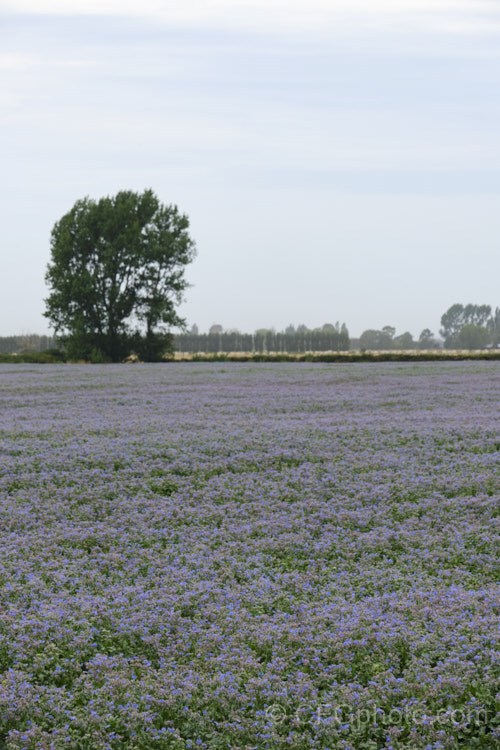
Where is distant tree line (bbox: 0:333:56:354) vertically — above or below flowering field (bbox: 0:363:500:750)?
above

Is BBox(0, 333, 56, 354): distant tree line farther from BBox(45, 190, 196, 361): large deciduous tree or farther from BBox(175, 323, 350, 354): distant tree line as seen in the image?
BBox(45, 190, 196, 361): large deciduous tree

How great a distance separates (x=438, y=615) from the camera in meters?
5.92

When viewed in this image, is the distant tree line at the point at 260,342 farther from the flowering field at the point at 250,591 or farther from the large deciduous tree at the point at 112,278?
the flowering field at the point at 250,591

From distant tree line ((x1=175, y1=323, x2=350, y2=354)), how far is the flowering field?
4314 inches

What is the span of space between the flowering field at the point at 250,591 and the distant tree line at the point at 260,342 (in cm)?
10958

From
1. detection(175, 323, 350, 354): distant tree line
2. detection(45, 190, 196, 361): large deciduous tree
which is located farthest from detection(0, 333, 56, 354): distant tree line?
detection(45, 190, 196, 361): large deciduous tree

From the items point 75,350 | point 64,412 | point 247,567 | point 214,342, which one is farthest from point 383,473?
point 214,342

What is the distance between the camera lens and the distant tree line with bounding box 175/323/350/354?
4884 inches

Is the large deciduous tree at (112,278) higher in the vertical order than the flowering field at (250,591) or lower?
higher

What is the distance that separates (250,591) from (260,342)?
123113mm

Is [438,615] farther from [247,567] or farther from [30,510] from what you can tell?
[30,510]

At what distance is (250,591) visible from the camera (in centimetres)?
655

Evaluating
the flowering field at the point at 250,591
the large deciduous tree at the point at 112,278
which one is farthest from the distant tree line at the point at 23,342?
the flowering field at the point at 250,591

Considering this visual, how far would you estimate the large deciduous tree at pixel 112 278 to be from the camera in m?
59.0
